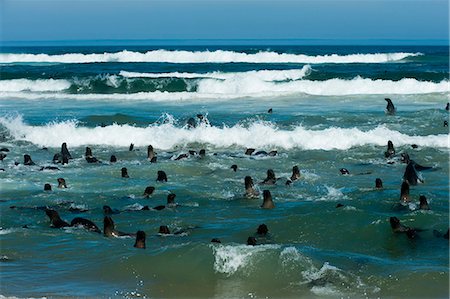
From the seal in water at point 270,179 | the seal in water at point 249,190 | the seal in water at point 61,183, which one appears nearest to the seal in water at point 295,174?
the seal in water at point 270,179

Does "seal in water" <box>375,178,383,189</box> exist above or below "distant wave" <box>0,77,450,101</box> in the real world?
below

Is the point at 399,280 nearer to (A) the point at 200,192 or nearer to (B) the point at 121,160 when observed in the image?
(A) the point at 200,192

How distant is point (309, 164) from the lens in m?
20.1

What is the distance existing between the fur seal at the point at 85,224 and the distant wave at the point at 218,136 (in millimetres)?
10842

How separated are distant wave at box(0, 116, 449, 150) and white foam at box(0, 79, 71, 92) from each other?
19051mm

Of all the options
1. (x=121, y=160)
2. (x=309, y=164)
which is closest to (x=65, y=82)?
(x=121, y=160)

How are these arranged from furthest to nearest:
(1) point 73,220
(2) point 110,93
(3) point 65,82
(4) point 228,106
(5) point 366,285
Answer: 1. (3) point 65,82
2. (2) point 110,93
3. (4) point 228,106
4. (1) point 73,220
5. (5) point 366,285

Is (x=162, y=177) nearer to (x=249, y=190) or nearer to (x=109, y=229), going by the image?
(x=249, y=190)

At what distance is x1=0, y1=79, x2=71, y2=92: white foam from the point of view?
46.4 m

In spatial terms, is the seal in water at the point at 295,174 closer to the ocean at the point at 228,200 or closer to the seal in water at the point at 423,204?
the ocean at the point at 228,200

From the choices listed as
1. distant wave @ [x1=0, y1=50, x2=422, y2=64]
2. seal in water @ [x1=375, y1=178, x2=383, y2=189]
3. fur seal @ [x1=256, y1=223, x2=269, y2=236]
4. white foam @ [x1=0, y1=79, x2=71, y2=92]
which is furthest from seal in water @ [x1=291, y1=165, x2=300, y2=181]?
distant wave @ [x1=0, y1=50, x2=422, y2=64]

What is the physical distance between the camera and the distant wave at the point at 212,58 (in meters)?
72.1

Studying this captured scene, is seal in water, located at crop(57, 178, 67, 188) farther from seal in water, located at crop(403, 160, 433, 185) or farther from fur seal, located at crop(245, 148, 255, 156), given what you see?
seal in water, located at crop(403, 160, 433, 185)

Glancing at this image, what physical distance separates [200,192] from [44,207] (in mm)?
3289
